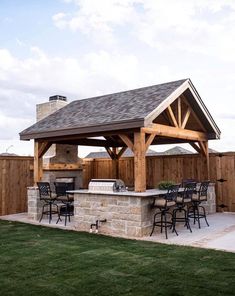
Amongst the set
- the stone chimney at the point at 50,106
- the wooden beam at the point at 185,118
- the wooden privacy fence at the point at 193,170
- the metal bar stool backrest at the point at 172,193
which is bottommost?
the metal bar stool backrest at the point at 172,193

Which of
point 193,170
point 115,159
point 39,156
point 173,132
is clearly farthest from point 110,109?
point 115,159

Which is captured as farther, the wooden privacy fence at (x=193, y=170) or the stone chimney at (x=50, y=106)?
the stone chimney at (x=50, y=106)

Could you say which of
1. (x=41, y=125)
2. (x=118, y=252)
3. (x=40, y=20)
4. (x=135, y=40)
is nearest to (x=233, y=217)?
(x=118, y=252)

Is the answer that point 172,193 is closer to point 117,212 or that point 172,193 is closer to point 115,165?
point 117,212

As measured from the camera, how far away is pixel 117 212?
732 cm

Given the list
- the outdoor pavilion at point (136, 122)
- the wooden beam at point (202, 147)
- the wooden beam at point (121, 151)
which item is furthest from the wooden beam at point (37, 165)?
the wooden beam at point (202, 147)

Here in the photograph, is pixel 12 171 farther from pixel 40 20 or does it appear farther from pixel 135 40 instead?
pixel 135 40

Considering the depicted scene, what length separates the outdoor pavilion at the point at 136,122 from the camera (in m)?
7.50

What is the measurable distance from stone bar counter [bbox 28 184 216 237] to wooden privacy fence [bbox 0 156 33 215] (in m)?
3.25

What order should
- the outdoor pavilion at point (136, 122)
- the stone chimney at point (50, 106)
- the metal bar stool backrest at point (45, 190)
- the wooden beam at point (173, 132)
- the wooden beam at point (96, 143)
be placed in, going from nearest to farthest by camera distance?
the outdoor pavilion at point (136, 122) < the wooden beam at point (173, 132) < the metal bar stool backrest at point (45, 190) < the wooden beam at point (96, 143) < the stone chimney at point (50, 106)

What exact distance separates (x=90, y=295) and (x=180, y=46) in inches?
416

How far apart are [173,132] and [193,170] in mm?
2498

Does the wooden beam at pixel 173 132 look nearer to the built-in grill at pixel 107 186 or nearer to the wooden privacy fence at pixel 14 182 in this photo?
the built-in grill at pixel 107 186

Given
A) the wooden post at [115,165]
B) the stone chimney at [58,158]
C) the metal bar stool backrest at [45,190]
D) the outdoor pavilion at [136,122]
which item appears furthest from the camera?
the wooden post at [115,165]
